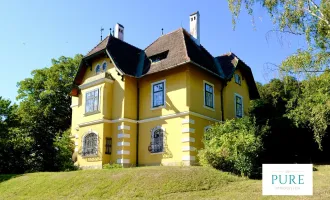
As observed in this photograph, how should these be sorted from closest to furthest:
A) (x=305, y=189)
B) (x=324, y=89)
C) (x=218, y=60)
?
(x=305, y=189)
(x=324, y=89)
(x=218, y=60)

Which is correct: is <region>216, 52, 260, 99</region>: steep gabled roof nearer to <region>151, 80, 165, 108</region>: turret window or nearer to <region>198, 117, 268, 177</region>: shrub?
<region>151, 80, 165, 108</region>: turret window

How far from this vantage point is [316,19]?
43.9 feet

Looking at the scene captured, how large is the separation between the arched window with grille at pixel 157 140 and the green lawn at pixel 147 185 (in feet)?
14.7

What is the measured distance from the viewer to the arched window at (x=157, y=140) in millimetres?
20562

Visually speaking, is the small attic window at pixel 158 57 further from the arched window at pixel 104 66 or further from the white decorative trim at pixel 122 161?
the white decorative trim at pixel 122 161

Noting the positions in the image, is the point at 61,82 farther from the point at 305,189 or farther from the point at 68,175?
the point at 305,189

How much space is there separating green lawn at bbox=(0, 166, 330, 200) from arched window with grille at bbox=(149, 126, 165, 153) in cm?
447

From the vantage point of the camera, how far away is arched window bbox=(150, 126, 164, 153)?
20.6 meters

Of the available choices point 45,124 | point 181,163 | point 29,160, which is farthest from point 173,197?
point 45,124

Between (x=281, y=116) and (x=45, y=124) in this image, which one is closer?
(x=281, y=116)

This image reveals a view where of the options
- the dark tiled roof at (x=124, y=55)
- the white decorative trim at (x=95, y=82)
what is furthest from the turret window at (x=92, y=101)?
the dark tiled roof at (x=124, y=55)

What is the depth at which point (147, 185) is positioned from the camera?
1407 centimetres

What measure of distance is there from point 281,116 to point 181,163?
9357 millimetres

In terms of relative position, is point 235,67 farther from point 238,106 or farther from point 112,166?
point 112,166
